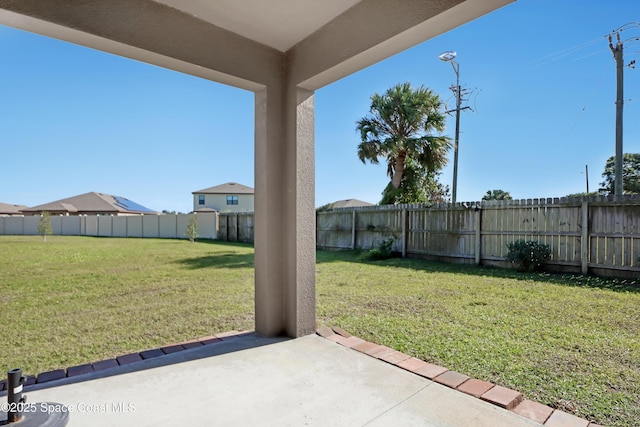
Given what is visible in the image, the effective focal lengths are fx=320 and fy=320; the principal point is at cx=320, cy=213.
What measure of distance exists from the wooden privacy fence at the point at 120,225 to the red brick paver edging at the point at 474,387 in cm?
1579

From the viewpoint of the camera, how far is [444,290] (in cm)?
484

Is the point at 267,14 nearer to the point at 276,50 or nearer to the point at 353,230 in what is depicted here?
the point at 276,50

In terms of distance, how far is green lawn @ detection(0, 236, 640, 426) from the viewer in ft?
7.13

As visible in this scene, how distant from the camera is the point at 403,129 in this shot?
12.0 meters

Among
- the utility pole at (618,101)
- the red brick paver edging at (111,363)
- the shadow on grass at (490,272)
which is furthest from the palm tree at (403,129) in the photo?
the red brick paver edging at (111,363)

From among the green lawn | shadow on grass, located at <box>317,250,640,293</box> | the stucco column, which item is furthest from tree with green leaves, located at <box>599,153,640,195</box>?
the stucco column

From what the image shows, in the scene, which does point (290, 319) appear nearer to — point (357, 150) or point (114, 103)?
point (114, 103)

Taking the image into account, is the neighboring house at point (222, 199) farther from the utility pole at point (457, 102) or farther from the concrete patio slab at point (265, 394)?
the concrete patio slab at point (265, 394)

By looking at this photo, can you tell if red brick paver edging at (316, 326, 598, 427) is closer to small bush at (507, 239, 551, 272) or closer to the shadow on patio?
the shadow on patio

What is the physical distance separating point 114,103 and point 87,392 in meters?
8.57

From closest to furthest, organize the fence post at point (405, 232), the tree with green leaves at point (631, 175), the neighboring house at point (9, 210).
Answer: the fence post at point (405, 232)
the tree with green leaves at point (631, 175)
the neighboring house at point (9, 210)

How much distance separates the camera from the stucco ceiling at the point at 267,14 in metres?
2.04

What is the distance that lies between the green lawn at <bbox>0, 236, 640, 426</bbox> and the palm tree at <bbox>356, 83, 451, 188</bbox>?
6021 mm

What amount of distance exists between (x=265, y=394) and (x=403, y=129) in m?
11.5
